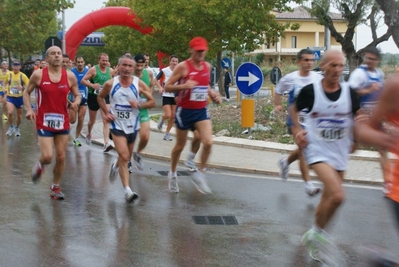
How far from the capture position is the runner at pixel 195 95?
344 inches

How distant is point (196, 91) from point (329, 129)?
3.24 m

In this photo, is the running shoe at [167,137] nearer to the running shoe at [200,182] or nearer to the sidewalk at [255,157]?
the sidewalk at [255,157]

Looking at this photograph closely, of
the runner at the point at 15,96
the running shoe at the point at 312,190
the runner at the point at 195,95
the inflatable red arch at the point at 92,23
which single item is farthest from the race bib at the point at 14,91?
the inflatable red arch at the point at 92,23

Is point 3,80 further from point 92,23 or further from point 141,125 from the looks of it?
point 92,23

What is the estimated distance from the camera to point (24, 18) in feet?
139

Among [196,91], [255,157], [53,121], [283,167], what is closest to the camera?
[53,121]

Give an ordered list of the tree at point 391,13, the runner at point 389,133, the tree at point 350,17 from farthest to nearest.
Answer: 1. the tree at point 350,17
2. the tree at point 391,13
3. the runner at point 389,133

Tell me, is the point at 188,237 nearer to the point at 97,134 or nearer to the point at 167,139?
the point at 167,139

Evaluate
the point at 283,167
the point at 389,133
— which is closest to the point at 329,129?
the point at 389,133

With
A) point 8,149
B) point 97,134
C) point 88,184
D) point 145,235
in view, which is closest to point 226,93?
point 97,134

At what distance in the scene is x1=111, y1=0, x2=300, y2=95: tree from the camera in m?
33.9

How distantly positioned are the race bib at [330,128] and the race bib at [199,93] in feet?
10.4

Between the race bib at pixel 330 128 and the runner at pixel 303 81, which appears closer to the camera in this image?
the race bib at pixel 330 128

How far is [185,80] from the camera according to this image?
28.8ft
